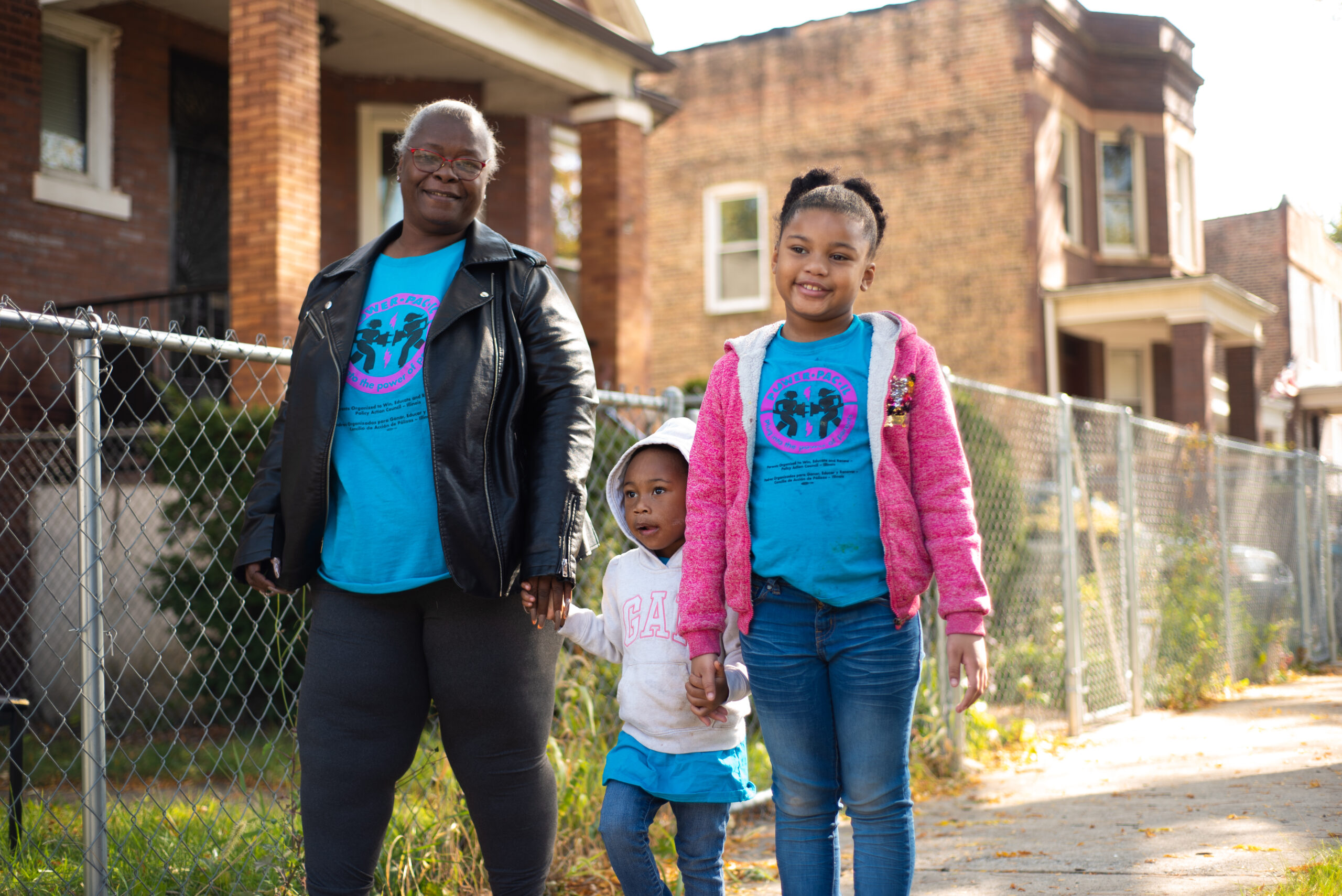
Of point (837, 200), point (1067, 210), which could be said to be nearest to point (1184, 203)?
point (1067, 210)

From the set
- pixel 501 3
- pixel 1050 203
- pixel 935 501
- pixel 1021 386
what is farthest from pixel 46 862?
pixel 1050 203

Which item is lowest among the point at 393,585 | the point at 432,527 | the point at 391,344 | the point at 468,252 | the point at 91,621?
the point at 91,621

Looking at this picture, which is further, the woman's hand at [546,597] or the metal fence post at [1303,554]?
the metal fence post at [1303,554]

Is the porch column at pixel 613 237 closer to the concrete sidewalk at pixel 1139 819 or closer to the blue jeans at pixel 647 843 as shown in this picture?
the concrete sidewalk at pixel 1139 819

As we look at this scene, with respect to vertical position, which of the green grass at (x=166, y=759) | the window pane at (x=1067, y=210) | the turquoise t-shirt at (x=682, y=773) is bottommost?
the green grass at (x=166, y=759)

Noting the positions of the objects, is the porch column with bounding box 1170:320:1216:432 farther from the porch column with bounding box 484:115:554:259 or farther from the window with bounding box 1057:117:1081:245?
the porch column with bounding box 484:115:554:259

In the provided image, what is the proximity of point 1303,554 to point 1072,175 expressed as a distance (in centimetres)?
875

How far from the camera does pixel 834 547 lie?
2.77 m

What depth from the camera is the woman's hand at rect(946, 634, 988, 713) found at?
8.59ft

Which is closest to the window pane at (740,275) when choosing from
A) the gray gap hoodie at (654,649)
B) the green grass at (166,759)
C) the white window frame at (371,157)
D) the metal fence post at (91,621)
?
the white window frame at (371,157)

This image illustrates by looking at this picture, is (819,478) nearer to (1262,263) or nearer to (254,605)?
(254,605)

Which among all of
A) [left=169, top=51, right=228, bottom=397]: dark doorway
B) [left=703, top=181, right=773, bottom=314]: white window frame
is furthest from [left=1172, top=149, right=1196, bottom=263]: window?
[left=169, top=51, right=228, bottom=397]: dark doorway

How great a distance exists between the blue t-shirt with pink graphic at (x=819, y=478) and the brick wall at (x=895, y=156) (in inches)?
570

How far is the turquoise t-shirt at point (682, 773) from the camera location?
316 cm
